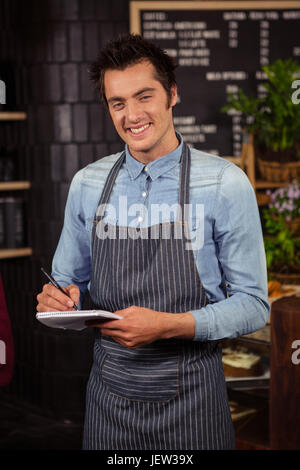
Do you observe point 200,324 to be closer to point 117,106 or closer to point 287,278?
point 117,106

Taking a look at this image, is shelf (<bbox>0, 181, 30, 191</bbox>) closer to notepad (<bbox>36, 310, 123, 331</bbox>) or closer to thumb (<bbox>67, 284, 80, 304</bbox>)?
thumb (<bbox>67, 284, 80, 304</bbox>)

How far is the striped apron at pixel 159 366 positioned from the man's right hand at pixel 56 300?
81 millimetres

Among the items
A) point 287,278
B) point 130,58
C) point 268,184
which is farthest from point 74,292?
point 268,184

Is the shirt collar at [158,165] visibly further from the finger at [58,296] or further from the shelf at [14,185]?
the shelf at [14,185]

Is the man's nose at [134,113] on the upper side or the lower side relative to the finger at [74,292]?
upper

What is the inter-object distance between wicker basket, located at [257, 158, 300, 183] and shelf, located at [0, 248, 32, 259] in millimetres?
1601

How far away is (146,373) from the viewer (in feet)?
5.35

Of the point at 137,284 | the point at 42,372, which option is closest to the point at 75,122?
the point at 42,372

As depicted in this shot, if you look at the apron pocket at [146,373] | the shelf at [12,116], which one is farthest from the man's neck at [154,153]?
the shelf at [12,116]

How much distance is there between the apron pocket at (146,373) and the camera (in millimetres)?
1617

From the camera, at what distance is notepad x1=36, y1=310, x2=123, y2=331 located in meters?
1.38

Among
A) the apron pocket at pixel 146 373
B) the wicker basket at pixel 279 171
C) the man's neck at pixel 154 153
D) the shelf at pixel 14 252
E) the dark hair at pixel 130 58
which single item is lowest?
the apron pocket at pixel 146 373

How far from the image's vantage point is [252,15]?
3.79m
